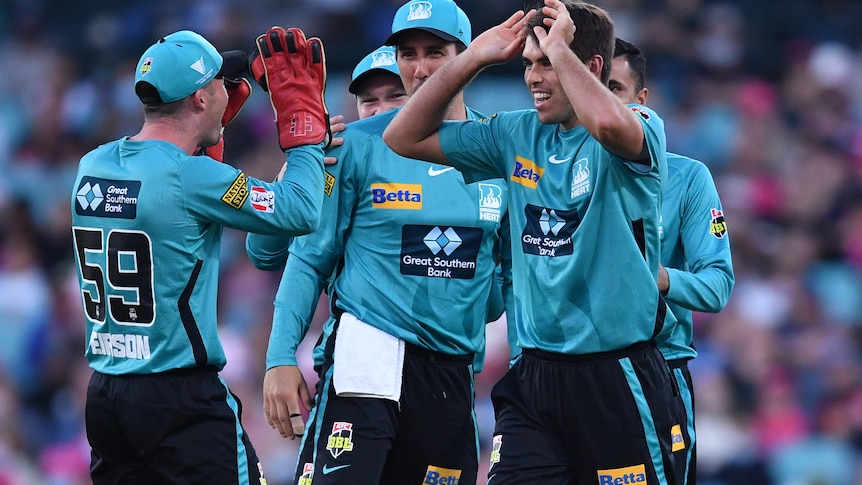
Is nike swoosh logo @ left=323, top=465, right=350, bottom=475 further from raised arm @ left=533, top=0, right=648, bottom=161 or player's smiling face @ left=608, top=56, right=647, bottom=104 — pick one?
player's smiling face @ left=608, top=56, right=647, bottom=104

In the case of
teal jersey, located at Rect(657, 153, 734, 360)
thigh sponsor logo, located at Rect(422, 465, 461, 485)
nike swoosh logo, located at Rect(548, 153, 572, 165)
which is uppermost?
nike swoosh logo, located at Rect(548, 153, 572, 165)

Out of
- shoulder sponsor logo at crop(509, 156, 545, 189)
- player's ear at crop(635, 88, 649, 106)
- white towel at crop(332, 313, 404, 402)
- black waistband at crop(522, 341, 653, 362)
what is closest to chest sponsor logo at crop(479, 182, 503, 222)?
white towel at crop(332, 313, 404, 402)

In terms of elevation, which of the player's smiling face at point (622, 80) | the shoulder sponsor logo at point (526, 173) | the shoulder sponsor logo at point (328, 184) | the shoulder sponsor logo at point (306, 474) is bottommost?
the shoulder sponsor logo at point (306, 474)

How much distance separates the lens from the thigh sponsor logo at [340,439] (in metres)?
5.49

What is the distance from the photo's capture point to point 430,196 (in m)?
5.83

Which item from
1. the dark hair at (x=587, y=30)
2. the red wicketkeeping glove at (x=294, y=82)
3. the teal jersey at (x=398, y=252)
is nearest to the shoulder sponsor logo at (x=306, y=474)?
the teal jersey at (x=398, y=252)

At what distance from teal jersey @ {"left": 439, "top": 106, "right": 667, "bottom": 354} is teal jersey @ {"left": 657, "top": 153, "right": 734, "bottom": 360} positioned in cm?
102

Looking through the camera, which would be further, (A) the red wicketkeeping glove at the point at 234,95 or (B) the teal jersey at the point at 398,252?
(B) the teal jersey at the point at 398,252

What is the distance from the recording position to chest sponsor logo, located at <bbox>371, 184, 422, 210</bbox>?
19.1 feet

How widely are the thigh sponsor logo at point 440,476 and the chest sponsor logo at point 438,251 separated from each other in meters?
0.84

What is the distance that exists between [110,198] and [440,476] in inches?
74.5

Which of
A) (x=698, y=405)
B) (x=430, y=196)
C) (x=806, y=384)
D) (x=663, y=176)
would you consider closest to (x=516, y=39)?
(x=663, y=176)

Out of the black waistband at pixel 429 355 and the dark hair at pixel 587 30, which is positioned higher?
the dark hair at pixel 587 30

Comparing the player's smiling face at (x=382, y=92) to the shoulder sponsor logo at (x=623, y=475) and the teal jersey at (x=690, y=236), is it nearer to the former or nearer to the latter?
the teal jersey at (x=690, y=236)
